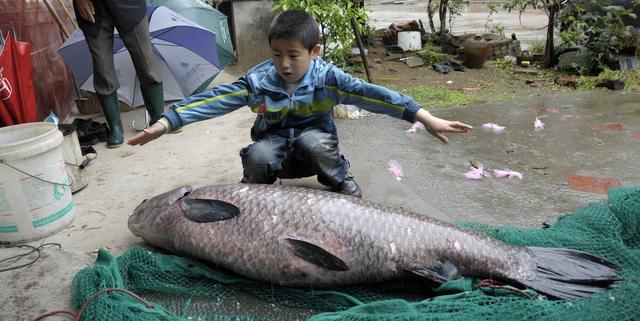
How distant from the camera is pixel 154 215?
2.74 m

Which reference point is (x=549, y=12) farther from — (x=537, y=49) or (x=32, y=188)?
(x=32, y=188)

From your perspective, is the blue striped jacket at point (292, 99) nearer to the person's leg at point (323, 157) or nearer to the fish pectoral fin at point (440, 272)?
the person's leg at point (323, 157)

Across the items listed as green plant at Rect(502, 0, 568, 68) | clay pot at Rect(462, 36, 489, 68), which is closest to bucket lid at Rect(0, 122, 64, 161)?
clay pot at Rect(462, 36, 489, 68)

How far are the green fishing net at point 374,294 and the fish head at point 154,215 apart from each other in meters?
0.19

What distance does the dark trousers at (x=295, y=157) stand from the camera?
3090 millimetres

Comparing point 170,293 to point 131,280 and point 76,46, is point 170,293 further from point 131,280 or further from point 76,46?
point 76,46

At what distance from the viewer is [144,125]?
17.5 ft

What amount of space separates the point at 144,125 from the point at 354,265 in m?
3.78

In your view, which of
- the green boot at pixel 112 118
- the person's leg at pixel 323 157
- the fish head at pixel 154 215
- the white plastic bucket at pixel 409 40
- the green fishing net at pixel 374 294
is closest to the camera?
the green fishing net at pixel 374 294

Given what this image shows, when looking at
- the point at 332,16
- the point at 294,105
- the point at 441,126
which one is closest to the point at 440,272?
the point at 441,126

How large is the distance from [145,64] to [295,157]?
2.35 metres

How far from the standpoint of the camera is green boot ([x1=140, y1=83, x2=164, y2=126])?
486 cm

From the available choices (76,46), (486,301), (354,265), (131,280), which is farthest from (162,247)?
(76,46)

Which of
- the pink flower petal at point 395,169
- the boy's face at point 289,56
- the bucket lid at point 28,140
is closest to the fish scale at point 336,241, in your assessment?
the boy's face at point 289,56
